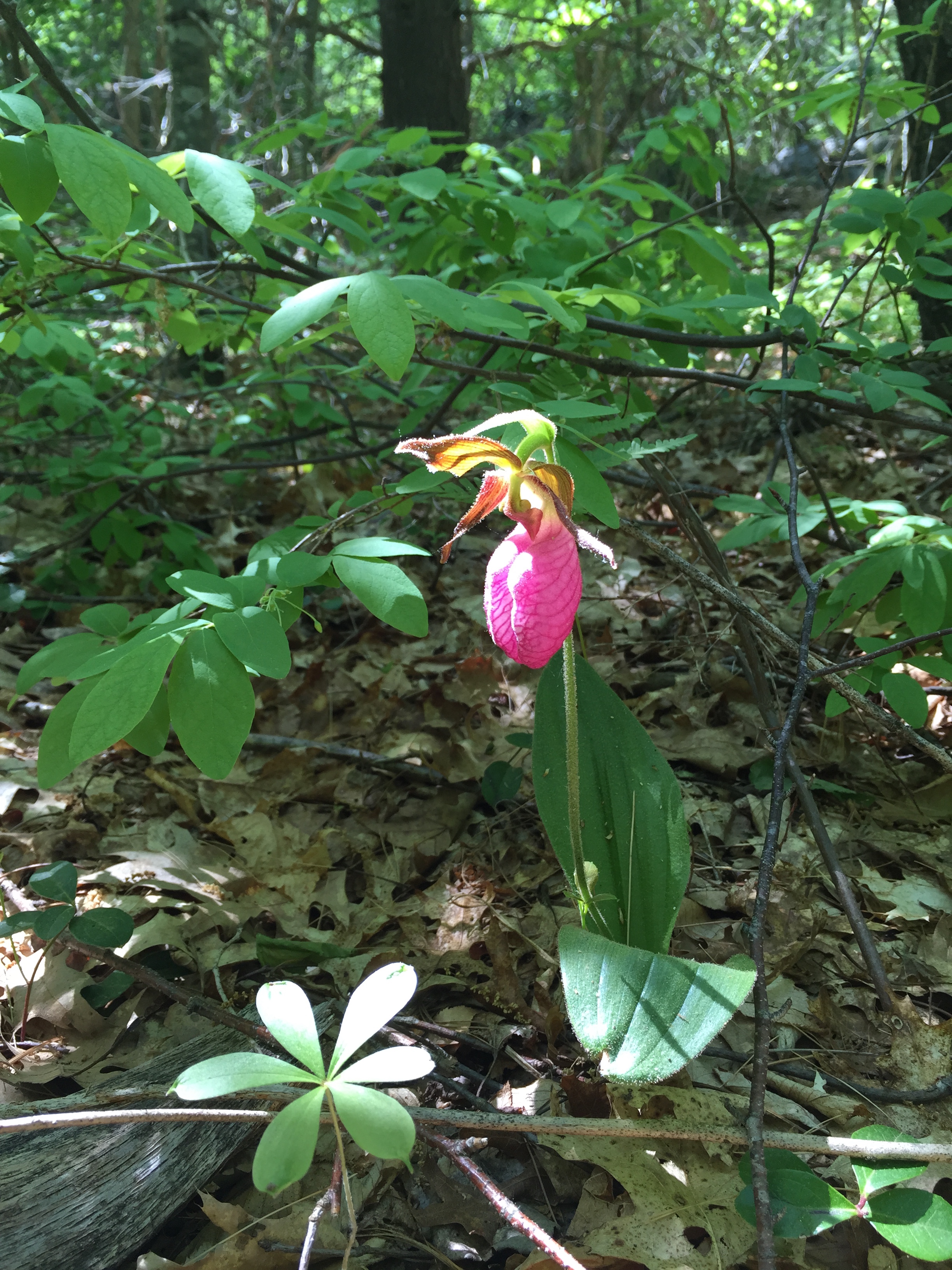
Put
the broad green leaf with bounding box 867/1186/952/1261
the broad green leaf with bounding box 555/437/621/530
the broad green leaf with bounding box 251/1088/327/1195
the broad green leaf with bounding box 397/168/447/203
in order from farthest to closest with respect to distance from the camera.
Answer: the broad green leaf with bounding box 397/168/447/203 < the broad green leaf with bounding box 555/437/621/530 < the broad green leaf with bounding box 867/1186/952/1261 < the broad green leaf with bounding box 251/1088/327/1195

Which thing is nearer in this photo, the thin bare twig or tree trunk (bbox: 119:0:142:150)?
the thin bare twig

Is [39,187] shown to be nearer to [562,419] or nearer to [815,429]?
[562,419]

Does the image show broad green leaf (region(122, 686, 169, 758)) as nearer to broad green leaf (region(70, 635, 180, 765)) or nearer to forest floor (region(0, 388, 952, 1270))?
broad green leaf (region(70, 635, 180, 765))

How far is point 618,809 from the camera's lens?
1375 millimetres

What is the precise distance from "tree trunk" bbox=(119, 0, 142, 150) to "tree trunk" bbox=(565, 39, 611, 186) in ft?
14.1

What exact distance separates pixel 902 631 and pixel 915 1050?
3.72ft

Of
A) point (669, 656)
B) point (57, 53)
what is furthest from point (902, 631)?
point (57, 53)

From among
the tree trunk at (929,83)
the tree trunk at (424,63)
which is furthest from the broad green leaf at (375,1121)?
the tree trunk at (424,63)

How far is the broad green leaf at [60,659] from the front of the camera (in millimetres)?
1219

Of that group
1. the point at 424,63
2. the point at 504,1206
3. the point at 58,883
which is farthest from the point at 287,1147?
the point at 424,63

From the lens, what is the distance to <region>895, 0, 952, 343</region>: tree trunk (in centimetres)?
247

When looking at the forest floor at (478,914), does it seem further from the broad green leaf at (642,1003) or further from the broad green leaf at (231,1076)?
the broad green leaf at (231,1076)

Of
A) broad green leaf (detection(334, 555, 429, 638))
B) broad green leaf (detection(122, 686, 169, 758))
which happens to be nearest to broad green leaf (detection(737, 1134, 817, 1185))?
broad green leaf (detection(334, 555, 429, 638))

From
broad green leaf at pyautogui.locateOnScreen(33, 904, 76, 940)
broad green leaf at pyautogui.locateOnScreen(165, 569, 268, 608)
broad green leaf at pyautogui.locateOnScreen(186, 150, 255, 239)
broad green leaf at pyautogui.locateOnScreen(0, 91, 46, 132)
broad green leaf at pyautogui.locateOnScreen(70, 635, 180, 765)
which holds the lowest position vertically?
broad green leaf at pyautogui.locateOnScreen(33, 904, 76, 940)
